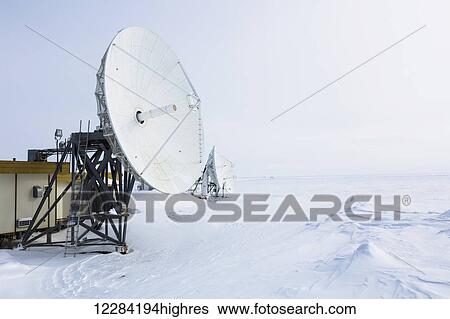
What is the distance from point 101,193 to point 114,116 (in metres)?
4.28

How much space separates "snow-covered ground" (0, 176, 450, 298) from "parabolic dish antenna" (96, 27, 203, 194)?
2.80 m

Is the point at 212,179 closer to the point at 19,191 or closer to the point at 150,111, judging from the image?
the point at 19,191

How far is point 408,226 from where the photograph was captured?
1336cm

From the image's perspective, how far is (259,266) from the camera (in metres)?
9.05

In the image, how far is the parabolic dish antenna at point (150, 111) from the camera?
10164mm

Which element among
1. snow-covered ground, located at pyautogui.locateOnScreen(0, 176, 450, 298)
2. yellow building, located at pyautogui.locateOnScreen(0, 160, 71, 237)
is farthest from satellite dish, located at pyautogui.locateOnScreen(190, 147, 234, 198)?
snow-covered ground, located at pyautogui.locateOnScreen(0, 176, 450, 298)

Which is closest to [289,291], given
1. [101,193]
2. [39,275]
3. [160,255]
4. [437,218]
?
[160,255]

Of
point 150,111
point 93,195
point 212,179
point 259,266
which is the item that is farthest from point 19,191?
point 212,179

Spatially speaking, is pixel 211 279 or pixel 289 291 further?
pixel 211 279

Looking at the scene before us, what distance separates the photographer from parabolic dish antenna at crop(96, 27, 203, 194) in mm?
10164

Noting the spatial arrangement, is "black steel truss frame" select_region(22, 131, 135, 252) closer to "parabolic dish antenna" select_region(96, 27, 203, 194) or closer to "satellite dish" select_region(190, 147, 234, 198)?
"parabolic dish antenna" select_region(96, 27, 203, 194)

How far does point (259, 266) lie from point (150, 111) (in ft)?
21.3

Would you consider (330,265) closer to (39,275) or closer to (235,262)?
(235,262)

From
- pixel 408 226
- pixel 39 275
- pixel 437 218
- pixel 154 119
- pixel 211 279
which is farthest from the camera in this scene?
pixel 437 218
